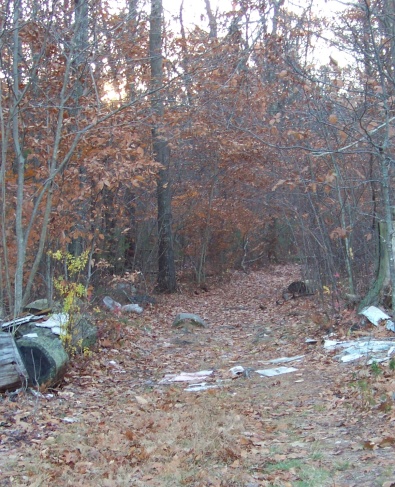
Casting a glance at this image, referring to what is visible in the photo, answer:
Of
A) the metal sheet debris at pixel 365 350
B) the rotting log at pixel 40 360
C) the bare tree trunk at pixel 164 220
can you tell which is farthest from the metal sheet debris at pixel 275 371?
the bare tree trunk at pixel 164 220

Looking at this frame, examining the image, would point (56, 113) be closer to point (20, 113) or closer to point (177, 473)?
point (20, 113)

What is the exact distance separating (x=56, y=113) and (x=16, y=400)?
15.5 ft

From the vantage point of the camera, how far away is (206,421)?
18.7 feet

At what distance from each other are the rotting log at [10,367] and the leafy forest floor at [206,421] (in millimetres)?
230

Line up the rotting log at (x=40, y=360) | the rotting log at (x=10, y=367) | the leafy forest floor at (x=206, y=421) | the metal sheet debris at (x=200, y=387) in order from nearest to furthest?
the leafy forest floor at (x=206, y=421) < the rotting log at (x=10, y=367) < the rotting log at (x=40, y=360) < the metal sheet debris at (x=200, y=387)

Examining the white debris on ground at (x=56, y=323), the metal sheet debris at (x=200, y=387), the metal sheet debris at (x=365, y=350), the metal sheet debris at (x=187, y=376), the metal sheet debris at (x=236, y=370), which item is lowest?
the metal sheet debris at (x=187, y=376)

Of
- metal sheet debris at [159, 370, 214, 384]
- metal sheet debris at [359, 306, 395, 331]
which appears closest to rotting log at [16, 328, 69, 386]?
metal sheet debris at [159, 370, 214, 384]

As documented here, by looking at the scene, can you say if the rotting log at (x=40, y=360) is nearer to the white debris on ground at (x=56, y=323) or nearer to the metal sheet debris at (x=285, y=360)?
the white debris on ground at (x=56, y=323)

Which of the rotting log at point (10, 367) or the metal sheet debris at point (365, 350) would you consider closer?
the rotting log at point (10, 367)

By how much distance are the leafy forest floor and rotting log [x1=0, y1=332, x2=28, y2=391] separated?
0.75ft

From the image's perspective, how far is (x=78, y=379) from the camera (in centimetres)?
786

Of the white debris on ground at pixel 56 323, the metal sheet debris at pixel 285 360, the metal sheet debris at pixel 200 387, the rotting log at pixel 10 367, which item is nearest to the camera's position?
the rotting log at pixel 10 367

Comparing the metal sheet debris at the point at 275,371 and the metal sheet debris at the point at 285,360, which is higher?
the metal sheet debris at the point at 275,371

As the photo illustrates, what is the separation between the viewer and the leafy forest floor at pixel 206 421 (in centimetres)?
450
